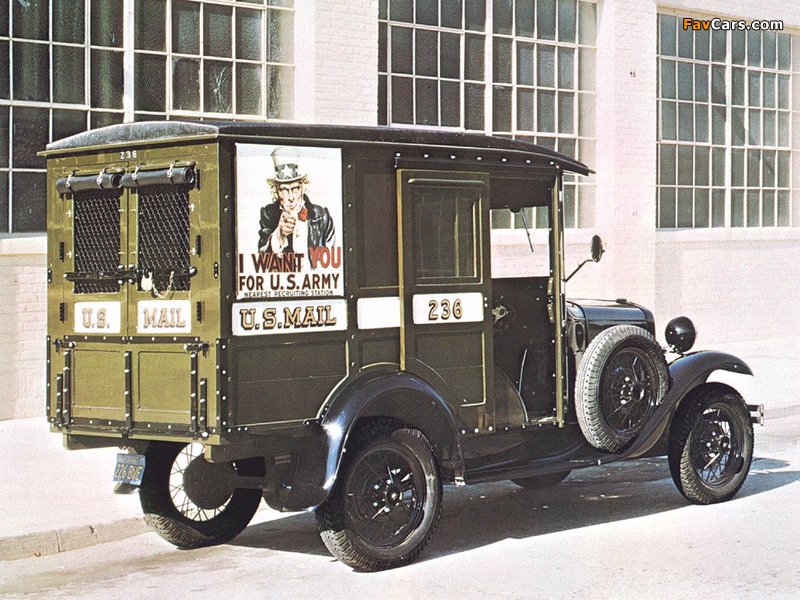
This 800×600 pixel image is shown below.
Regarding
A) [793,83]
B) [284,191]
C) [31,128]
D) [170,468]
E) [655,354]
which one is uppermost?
[793,83]

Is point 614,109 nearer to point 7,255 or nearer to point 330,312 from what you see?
point 7,255

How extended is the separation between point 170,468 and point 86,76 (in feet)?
20.9

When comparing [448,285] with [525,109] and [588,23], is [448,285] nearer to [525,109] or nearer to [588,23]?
[525,109]

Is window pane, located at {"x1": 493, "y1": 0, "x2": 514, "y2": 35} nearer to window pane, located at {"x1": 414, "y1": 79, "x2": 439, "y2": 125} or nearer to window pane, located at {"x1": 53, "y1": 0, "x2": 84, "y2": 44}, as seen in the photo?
window pane, located at {"x1": 414, "y1": 79, "x2": 439, "y2": 125}

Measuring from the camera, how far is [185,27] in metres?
14.4

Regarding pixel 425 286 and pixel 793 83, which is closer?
pixel 425 286

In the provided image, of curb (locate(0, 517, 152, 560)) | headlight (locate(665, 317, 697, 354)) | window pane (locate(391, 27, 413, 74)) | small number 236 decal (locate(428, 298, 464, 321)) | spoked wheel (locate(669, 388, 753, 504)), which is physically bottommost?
curb (locate(0, 517, 152, 560))

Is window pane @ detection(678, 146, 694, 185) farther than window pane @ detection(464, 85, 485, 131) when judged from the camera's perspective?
Yes

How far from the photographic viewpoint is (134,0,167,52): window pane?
1401 centimetres

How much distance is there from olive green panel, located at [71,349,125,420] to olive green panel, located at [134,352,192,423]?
0.44 ft

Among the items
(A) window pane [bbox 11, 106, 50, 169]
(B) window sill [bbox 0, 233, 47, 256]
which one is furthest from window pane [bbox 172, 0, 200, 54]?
(B) window sill [bbox 0, 233, 47, 256]

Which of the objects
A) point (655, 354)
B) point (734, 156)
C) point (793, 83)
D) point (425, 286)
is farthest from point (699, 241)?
point (425, 286)

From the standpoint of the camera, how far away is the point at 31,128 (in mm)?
13281

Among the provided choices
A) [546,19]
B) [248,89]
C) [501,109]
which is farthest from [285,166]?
[546,19]
